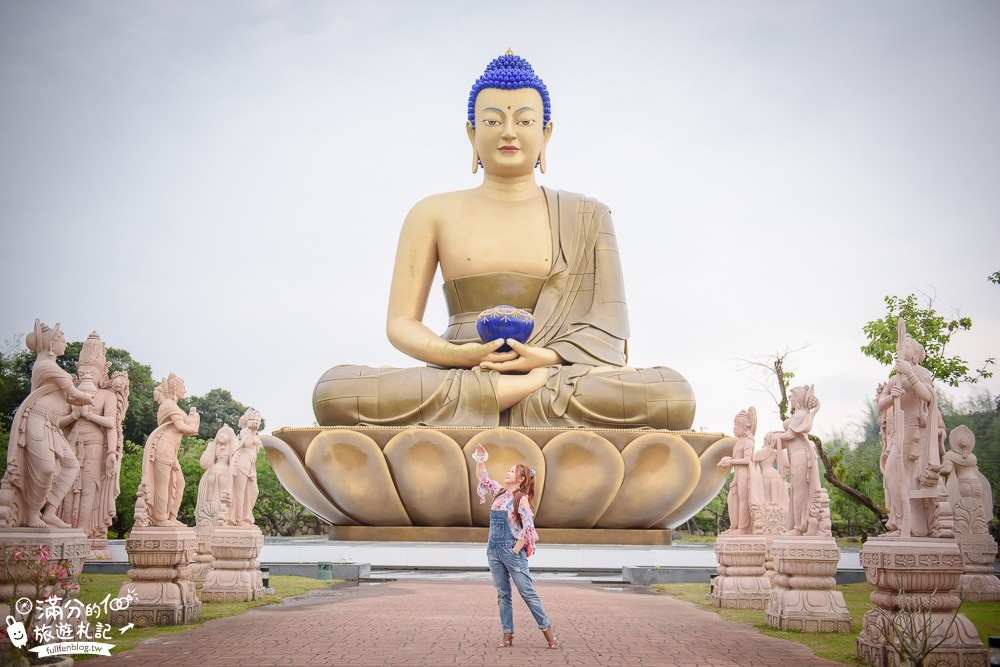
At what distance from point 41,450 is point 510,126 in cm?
946

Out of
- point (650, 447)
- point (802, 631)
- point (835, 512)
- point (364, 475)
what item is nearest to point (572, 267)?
point (650, 447)

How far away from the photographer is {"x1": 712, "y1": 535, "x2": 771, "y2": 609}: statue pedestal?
914 cm

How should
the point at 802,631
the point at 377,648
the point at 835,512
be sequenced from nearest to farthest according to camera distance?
the point at 377,648, the point at 802,631, the point at 835,512

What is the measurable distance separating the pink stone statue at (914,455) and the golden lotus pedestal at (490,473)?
6.13m

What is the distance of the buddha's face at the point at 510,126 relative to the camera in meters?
14.3

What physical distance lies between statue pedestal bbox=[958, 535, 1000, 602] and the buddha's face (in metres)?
8.00

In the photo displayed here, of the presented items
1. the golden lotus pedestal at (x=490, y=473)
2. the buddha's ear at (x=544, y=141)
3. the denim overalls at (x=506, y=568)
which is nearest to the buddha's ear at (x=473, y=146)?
the buddha's ear at (x=544, y=141)

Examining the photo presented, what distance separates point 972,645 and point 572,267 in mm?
9367

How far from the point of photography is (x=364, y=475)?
12.5 m

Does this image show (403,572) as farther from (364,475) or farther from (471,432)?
(471,432)

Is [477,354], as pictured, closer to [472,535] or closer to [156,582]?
[472,535]

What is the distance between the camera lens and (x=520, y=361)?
42.8ft

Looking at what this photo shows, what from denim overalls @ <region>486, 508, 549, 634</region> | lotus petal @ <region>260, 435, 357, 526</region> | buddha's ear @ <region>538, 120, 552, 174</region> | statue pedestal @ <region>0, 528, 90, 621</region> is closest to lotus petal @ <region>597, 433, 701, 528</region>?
lotus petal @ <region>260, 435, 357, 526</region>

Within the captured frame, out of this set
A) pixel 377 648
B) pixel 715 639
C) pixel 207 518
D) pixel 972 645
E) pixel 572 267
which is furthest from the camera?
pixel 572 267
